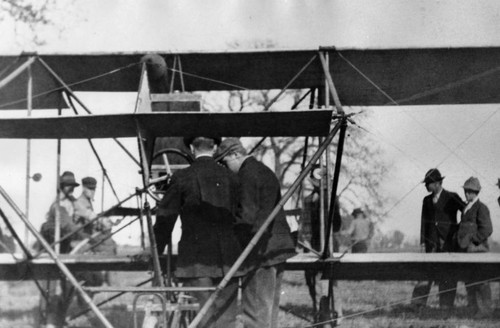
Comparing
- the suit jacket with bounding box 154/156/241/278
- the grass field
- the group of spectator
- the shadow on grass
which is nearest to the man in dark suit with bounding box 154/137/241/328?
the suit jacket with bounding box 154/156/241/278

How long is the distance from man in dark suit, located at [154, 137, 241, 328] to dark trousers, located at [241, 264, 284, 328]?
0.27 m

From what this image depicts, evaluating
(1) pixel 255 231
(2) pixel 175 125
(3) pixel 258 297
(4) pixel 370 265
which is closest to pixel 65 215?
(1) pixel 255 231

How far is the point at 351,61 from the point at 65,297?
4777 millimetres

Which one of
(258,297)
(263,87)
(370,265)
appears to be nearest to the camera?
(258,297)

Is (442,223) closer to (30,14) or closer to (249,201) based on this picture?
(249,201)

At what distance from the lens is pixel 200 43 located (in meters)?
12.6

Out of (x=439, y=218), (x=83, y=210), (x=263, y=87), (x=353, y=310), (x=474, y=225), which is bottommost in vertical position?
(x=353, y=310)

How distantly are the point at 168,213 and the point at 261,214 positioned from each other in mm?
1029

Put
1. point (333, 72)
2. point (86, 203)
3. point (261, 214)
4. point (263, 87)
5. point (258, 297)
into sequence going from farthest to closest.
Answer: point (86, 203), point (263, 87), point (333, 72), point (261, 214), point (258, 297)

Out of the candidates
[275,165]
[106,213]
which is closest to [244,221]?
[106,213]

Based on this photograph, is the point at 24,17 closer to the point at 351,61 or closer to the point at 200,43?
the point at 200,43

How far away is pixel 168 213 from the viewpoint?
5.35 m

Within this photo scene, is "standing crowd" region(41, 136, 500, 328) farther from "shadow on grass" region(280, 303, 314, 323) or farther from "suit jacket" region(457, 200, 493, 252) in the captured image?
"shadow on grass" region(280, 303, 314, 323)

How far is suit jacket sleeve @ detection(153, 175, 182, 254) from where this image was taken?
17.6 ft
